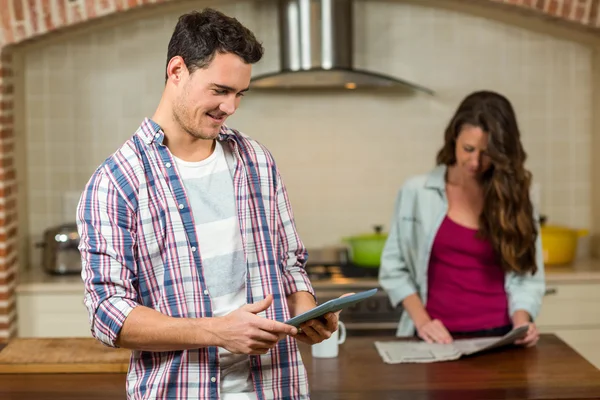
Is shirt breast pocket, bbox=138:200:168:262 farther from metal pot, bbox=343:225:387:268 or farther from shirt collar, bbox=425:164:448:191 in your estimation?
metal pot, bbox=343:225:387:268

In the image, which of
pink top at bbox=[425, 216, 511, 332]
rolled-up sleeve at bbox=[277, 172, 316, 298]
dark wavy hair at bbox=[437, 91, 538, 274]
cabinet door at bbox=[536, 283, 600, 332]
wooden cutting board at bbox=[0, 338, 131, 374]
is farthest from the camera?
cabinet door at bbox=[536, 283, 600, 332]

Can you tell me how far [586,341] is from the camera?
4.40 metres

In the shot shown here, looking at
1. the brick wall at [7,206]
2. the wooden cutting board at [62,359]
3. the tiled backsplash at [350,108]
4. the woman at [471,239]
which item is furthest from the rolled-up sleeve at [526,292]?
the brick wall at [7,206]

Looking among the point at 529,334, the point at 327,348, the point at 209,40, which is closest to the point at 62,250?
the point at 327,348

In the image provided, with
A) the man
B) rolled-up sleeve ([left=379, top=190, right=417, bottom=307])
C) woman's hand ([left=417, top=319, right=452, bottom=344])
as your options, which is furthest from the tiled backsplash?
the man

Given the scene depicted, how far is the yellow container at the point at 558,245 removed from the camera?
14.9ft

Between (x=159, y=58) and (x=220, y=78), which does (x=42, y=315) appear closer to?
(x=159, y=58)

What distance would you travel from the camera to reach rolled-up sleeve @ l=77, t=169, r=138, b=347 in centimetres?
171

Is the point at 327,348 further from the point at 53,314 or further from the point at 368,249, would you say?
the point at 53,314

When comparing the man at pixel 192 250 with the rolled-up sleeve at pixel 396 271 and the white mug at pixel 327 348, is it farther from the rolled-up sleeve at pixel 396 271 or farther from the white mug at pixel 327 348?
the rolled-up sleeve at pixel 396 271

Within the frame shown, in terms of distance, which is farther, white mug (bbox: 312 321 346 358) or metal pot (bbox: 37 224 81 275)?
metal pot (bbox: 37 224 81 275)

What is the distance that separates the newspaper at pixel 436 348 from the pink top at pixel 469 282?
15 cm

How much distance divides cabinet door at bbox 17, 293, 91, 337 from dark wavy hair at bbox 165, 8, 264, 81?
272cm

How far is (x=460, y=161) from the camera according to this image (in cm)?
299
